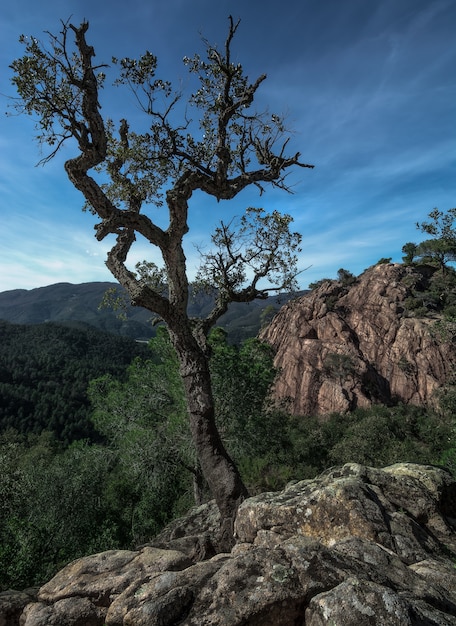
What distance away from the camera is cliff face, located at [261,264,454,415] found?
77.8m

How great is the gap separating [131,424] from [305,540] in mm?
16975

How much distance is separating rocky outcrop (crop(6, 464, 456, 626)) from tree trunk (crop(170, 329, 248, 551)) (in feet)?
3.71

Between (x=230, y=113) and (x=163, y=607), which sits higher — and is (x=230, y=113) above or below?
above

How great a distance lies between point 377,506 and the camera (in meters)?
7.35

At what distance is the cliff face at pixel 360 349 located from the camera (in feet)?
255

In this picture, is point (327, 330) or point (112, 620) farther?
point (327, 330)

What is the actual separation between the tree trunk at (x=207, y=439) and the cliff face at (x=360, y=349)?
6671cm

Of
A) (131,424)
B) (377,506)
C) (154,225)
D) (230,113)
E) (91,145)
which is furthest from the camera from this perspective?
(131,424)

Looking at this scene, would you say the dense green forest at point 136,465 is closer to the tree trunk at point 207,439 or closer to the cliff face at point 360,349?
the tree trunk at point 207,439

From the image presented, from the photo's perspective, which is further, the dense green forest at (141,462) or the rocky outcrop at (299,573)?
the dense green forest at (141,462)

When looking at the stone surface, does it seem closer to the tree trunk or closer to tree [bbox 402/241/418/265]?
the tree trunk

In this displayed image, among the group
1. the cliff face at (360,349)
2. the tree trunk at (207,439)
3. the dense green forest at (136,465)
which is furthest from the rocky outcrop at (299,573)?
the cliff face at (360,349)

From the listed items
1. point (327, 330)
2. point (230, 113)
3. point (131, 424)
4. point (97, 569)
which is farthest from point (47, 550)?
point (327, 330)

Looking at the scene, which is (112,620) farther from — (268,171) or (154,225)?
(268,171)
